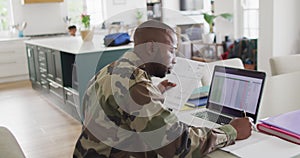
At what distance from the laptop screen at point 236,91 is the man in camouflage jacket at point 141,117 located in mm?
246

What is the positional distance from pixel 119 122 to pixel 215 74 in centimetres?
82

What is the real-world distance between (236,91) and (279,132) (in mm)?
316

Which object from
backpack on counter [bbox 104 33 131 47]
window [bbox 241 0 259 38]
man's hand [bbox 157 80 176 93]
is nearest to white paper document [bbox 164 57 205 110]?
man's hand [bbox 157 80 176 93]

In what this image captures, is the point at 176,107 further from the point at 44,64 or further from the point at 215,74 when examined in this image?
the point at 44,64

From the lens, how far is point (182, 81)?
1742 millimetres

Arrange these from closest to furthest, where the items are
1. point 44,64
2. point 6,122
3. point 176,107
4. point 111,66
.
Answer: point 111,66 < point 176,107 < point 6,122 < point 44,64

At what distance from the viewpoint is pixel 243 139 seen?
1.36 m

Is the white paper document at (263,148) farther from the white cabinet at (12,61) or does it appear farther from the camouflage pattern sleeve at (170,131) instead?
the white cabinet at (12,61)

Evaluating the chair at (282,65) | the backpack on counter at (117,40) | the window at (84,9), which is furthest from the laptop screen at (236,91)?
the window at (84,9)

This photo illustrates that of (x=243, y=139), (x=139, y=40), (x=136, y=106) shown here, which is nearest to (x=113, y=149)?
(x=136, y=106)

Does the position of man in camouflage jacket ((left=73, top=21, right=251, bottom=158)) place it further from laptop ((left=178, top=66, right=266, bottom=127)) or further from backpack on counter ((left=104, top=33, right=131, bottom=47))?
backpack on counter ((left=104, top=33, right=131, bottom=47))

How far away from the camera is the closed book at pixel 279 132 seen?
4.42 feet

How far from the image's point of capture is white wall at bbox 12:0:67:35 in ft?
22.8

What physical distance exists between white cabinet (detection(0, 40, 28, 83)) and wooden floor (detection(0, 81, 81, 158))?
103 centimetres
